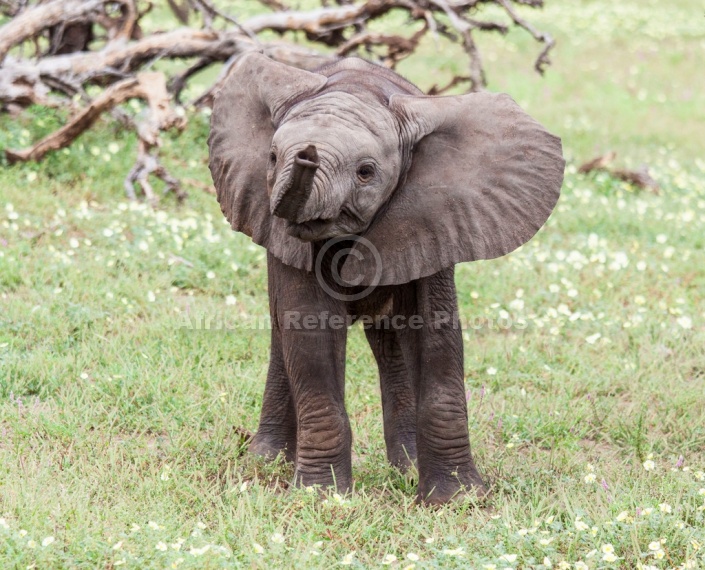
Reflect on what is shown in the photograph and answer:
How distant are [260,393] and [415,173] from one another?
2234mm

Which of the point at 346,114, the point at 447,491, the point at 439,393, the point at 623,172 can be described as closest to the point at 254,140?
the point at 346,114

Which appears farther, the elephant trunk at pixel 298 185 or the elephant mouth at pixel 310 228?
the elephant mouth at pixel 310 228

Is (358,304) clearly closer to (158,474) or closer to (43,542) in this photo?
(158,474)

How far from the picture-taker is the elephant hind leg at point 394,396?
5.40 metres

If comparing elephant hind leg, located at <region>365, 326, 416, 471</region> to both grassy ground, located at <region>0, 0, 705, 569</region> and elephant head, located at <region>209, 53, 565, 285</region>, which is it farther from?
elephant head, located at <region>209, 53, 565, 285</region>

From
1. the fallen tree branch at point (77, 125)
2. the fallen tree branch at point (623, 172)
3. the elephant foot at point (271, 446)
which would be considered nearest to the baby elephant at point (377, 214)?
the elephant foot at point (271, 446)

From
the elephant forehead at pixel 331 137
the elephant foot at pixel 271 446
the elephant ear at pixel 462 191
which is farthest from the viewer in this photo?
the elephant foot at pixel 271 446

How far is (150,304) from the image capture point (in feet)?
23.2

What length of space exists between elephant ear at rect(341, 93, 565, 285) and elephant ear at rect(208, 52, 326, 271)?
36cm

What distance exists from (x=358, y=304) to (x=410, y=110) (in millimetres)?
970

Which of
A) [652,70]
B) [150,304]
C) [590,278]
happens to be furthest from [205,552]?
[652,70]

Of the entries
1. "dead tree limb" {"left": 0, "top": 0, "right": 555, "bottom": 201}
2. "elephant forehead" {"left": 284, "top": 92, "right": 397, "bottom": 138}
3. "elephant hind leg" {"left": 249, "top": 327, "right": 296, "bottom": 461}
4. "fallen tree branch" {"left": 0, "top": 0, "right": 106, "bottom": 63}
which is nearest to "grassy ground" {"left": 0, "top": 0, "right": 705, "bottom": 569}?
"elephant hind leg" {"left": 249, "top": 327, "right": 296, "bottom": 461}

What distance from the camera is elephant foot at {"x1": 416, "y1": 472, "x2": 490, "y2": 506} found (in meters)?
4.80

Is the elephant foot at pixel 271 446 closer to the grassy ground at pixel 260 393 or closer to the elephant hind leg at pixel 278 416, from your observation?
the elephant hind leg at pixel 278 416
